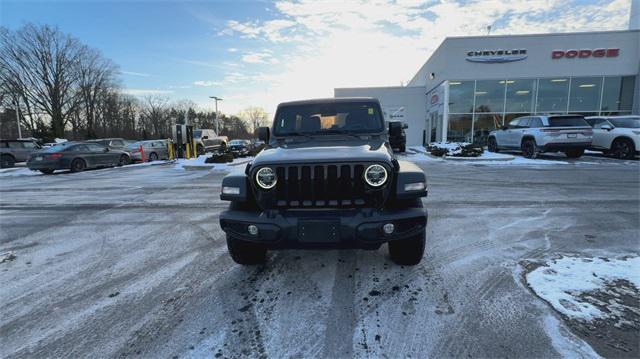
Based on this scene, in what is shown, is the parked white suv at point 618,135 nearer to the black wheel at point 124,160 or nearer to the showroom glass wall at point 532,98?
the showroom glass wall at point 532,98

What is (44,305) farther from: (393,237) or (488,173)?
(488,173)

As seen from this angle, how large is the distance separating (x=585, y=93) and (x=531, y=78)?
373cm

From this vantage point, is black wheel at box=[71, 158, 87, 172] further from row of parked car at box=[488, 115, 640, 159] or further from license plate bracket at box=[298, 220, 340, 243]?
row of parked car at box=[488, 115, 640, 159]

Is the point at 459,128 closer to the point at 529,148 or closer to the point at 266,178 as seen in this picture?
the point at 529,148

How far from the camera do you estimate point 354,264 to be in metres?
3.41

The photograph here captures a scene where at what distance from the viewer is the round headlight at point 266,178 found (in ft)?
9.20

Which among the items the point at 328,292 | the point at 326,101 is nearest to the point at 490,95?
the point at 326,101

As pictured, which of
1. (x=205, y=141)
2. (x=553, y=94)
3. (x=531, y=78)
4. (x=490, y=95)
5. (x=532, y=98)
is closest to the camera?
(x=531, y=78)

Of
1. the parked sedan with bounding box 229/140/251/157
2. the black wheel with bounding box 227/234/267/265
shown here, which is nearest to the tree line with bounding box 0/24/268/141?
the parked sedan with bounding box 229/140/251/157

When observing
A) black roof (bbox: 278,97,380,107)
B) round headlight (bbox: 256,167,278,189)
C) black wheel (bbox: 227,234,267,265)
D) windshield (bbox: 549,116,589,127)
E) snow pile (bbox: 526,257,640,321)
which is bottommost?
snow pile (bbox: 526,257,640,321)

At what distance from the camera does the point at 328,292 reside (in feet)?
9.38

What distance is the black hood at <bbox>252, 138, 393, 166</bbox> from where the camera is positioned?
2768 millimetres

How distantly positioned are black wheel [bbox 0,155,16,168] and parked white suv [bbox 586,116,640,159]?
2914 cm

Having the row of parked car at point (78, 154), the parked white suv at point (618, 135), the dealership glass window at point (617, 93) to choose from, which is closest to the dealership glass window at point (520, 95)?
the dealership glass window at point (617, 93)
